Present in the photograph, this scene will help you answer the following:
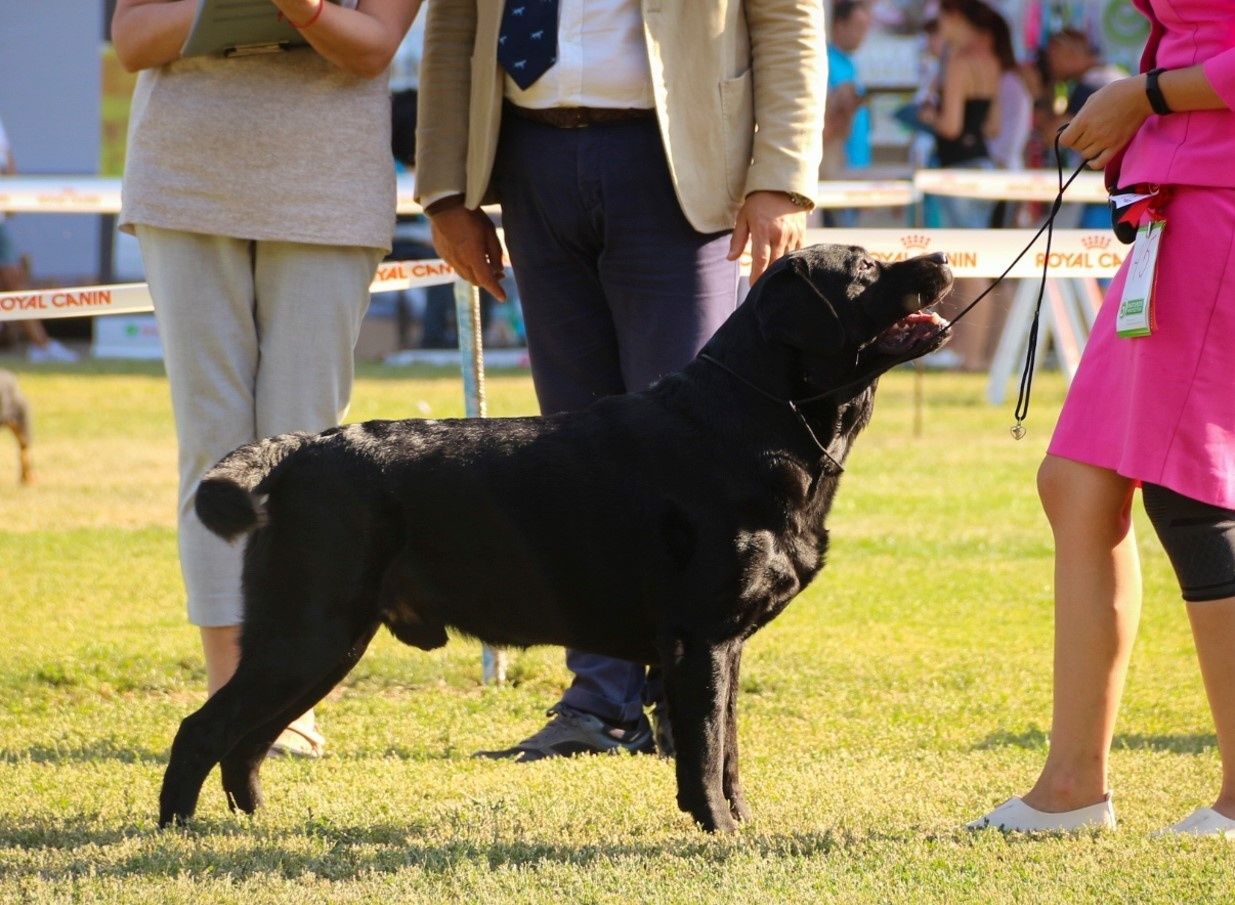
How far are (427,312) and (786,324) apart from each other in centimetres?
1276

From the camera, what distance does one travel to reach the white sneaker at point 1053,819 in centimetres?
327

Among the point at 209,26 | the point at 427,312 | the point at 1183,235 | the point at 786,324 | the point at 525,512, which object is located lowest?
the point at 427,312

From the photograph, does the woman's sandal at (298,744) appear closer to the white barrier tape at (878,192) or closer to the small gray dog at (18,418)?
the small gray dog at (18,418)

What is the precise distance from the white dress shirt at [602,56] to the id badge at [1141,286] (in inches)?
46.0

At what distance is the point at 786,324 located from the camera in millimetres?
3299

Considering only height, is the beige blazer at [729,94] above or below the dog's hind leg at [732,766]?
above

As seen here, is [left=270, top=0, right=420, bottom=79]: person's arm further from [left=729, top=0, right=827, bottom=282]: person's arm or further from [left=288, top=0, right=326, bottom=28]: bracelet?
[left=729, top=0, right=827, bottom=282]: person's arm

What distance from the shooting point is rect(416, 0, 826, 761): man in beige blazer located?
3748 millimetres

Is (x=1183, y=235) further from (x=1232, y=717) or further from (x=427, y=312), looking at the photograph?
(x=427, y=312)

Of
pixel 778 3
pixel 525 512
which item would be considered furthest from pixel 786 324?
pixel 778 3

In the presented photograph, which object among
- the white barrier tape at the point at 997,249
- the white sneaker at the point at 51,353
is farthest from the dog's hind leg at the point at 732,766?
the white sneaker at the point at 51,353

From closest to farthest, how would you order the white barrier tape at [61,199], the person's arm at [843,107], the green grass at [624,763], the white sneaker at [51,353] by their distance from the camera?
the green grass at [624,763], the white barrier tape at [61,199], the person's arm at [843,107], the white sneaker at [51,353]

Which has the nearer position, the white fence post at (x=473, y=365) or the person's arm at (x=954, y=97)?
the white fence post at (x=473, y=365)

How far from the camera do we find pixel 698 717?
324 centimetres
